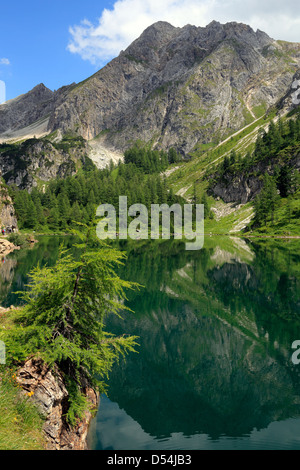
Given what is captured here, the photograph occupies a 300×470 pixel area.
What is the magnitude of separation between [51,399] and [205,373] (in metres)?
12.9

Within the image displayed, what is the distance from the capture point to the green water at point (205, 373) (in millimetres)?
14227

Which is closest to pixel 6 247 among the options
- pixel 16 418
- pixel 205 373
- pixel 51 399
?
pixel 205 373

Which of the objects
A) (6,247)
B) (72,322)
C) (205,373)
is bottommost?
(205,373)

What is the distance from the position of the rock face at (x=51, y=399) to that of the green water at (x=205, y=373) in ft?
6.95

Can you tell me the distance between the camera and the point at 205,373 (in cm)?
2052

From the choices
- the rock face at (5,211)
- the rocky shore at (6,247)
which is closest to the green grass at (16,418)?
the rocky shore at (6,247)

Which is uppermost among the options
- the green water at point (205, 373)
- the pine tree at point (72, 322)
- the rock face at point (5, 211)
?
the rock face at point (5, 211)

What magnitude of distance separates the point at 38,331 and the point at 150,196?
181m

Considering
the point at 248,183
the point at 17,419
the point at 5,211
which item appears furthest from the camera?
the point at 248,183

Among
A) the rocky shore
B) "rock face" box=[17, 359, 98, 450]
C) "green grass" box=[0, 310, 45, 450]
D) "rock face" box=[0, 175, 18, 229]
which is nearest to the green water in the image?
"rock face" box=[17, 359, 98, 450]

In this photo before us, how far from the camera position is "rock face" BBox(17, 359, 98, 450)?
10773mm

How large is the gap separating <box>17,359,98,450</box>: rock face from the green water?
6.95ft

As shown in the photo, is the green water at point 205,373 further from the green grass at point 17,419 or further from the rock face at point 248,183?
the rock face at point 248,183

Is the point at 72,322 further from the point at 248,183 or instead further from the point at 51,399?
the point at 248,183
